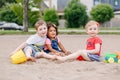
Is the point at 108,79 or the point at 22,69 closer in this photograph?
the point at 108,79

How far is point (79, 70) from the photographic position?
739 centimetres

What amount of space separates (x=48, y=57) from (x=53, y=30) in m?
0.84

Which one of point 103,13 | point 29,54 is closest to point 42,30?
point 29,54

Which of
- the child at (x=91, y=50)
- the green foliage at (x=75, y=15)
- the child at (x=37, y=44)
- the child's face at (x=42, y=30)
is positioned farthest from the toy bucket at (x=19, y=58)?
the green foliage at (x=75, y=15)

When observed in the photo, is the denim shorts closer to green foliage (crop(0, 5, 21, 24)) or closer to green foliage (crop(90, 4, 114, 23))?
green foliage (crop(90, 4, 114, 23))

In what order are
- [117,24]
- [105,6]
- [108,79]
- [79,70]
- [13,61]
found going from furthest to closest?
[117,24], [105,6], [13,61], [79,70], [108,79]

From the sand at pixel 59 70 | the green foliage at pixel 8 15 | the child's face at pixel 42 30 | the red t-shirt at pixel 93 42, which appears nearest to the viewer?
the sand at pixel 59 70

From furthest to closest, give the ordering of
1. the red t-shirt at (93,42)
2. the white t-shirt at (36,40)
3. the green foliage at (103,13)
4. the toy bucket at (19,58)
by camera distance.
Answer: the green foliage at (103,13) < the white t-shirt at (36,40) < the red t-shirt at (93,42) < the toy bucket at (19,58)

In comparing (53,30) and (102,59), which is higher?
(53,30)

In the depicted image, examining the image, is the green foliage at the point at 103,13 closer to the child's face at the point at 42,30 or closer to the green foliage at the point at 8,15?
the green foliage at the point at 8,15

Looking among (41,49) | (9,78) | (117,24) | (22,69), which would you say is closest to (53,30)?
(41,49)

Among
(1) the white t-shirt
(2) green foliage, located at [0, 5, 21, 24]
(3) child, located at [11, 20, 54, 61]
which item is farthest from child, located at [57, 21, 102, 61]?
(2) green foliage, located at [0, 5, 21, 24]

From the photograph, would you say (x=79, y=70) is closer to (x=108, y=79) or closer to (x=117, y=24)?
(x=108, y=79)

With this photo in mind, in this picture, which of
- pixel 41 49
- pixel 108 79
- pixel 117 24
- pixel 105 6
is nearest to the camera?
pixel 108 79
